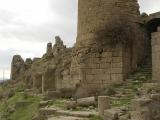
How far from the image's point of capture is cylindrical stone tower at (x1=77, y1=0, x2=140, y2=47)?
1948 centimetres

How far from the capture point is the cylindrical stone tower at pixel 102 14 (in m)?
19.5

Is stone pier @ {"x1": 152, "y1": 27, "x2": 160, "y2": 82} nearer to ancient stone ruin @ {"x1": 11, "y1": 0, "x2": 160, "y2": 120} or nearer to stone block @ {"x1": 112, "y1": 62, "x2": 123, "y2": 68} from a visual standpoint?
ancient stone ruin @ {"x1": 11, "y1": 0, "x2": 160, "y2": 120}

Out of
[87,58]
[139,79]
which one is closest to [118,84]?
[139,79]

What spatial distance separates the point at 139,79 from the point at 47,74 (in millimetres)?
9998

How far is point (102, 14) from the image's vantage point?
773 inches

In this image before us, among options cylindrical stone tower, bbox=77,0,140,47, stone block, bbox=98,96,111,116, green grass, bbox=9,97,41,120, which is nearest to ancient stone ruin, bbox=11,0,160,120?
cylindrical stone tower, bbox=77,0,140,47

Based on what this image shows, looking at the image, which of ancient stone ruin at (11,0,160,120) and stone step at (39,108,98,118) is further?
ancient stone ruin at (11,0,160,120)

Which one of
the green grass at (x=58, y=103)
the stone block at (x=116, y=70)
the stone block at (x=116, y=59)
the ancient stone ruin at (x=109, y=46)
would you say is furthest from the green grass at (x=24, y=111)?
the stone block at (x=116, y=59)

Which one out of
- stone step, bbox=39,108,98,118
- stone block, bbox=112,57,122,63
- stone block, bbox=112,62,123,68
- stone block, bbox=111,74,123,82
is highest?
stone block, bbox=112,57,122,63

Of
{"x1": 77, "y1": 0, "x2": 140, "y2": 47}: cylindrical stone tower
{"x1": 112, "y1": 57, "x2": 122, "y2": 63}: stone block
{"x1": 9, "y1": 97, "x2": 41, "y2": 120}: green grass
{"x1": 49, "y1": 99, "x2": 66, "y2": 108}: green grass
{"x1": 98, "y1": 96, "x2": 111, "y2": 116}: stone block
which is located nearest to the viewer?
{"x1": 98, "y1": 96, "x2": 111, "y2": 116}: stone block

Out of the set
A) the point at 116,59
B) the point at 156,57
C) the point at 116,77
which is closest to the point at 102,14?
the point at 116,59

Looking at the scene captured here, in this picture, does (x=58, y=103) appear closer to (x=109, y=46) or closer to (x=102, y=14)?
(x=109, y=46)

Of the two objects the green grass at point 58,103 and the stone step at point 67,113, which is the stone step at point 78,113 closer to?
the stone step at point 67,113

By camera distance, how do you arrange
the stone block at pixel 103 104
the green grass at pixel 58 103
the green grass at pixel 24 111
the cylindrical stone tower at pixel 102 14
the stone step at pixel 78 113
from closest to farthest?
the stone block at pixel 103 104 → the stone step at pixel 78 113 → the green grass at pixel 58 103 → the cylindrical stone tower at pixel 102 14 → the green grass at pixel 24 111
